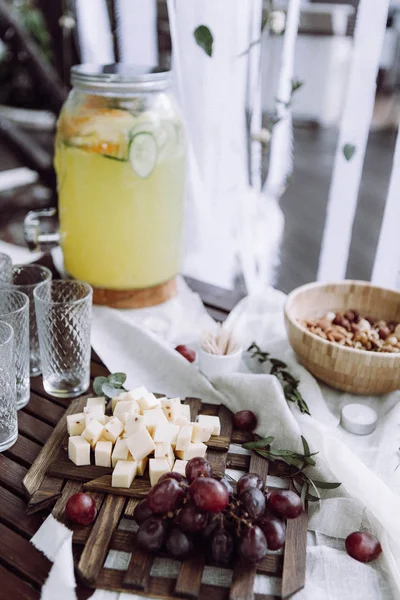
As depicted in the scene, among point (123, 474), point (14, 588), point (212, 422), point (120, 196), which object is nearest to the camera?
point (14, 588)

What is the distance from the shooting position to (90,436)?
73 centimetres

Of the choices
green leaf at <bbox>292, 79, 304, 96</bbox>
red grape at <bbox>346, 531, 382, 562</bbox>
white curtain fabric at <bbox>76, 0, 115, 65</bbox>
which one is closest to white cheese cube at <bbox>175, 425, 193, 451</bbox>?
red grape at <bbox>346, 531, 382, 562</bbox>

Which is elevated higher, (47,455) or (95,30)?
(95,30)

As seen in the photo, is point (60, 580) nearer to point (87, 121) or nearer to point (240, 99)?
point (87, 121)

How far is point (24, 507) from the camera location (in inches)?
26.6

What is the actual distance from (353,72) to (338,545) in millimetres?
762

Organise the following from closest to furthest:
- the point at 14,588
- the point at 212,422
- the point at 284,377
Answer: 1. the point at 14,588
2. the point at 212,422
3. the point at 284,377

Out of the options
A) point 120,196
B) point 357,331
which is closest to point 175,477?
point 357,331

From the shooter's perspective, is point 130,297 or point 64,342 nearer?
point 64,342

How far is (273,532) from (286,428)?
0.59ft

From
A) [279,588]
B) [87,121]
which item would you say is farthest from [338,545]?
[87,121]

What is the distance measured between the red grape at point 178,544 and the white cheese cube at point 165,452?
0.37 feet

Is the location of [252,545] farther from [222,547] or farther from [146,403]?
[146,403]

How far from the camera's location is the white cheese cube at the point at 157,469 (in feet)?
2.25
